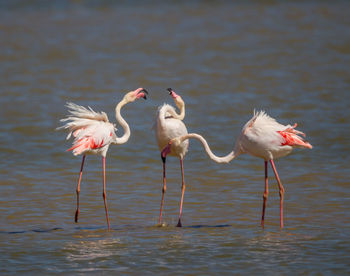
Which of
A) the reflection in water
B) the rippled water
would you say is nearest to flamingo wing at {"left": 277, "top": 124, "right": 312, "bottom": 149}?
the rippled water

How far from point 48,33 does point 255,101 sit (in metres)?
11.6

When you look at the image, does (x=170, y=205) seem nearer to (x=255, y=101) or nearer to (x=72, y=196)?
(x=72, y=196)

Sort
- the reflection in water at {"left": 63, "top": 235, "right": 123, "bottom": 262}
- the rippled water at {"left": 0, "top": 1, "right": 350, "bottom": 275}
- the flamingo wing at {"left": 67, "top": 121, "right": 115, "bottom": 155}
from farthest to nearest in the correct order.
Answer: the flamingo wing at {"left": 67, "top": 121, "right": 115, "bottom": 155} → the rippled water at {"left": 0, "top": 1, "right": 350, "bottom": 275} → the reflection in water at {"left": 63, "top": 235, "right": 123, "bottom": 262}

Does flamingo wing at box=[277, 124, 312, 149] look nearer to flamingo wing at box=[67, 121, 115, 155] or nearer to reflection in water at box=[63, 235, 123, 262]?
flamingo wing at box=[67, 121, 115, 155]

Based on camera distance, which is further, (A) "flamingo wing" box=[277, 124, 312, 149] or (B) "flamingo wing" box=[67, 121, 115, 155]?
(A) "flamingo wing" box=[277, 124, 312, 149]

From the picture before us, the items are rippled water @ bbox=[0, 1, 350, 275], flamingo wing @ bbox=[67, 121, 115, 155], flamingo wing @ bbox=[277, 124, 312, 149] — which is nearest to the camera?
rippled water @ bbox=[0, 1, 350, 275]

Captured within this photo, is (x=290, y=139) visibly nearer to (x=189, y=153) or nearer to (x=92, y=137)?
(x=92, y=137)

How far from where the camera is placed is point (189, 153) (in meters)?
11.9

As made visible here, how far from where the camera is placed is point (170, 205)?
931cm

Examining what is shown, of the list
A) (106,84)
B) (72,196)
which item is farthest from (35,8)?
(72,196)

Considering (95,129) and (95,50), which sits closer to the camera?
(95,129)

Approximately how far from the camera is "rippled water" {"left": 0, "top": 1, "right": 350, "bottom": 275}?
24.4ft

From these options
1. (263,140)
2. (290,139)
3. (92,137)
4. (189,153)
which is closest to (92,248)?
(92,137)

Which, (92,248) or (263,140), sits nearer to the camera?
(92,248)
